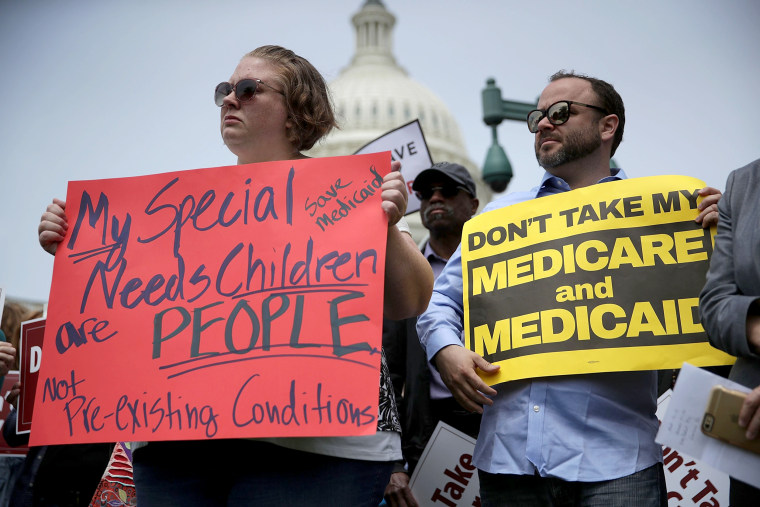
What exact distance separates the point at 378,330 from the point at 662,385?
2244 mm

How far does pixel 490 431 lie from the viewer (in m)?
2.63

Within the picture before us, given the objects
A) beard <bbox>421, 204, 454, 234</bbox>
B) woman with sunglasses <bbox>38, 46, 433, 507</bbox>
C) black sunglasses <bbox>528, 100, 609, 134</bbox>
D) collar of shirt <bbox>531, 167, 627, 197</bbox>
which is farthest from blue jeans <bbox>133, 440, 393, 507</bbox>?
beard <bbox>421, 204, 454, 234</bbox>

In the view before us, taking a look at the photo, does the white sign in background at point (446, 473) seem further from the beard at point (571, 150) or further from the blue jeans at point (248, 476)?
the blue jeans at point (248, 476)

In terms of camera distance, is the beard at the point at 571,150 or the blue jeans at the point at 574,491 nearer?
the blue jeans at the point at 574,491

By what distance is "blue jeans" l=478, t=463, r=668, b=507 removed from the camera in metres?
2.34

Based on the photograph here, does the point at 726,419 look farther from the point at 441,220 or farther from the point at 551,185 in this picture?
the point at 441,220

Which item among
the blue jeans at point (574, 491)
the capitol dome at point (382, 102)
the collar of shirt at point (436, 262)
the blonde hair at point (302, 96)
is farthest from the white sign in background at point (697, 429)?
the capitol dome at point (382, 102)

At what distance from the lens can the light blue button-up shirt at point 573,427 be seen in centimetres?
240

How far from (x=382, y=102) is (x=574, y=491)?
6932 centimetres

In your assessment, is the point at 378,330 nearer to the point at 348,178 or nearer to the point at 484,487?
the point at 348,178

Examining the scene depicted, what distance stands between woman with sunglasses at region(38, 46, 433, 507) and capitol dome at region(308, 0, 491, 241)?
191 ft

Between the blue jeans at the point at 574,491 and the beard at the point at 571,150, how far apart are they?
1.04 meters

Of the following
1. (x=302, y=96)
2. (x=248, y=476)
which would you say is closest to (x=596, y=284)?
(x=302, y=96)

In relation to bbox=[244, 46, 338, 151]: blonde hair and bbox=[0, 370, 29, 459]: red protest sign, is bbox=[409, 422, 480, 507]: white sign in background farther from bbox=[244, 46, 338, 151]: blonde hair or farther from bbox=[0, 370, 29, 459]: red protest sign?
Answer: bbox=[0, 370, 29, 459]: red protest sign
